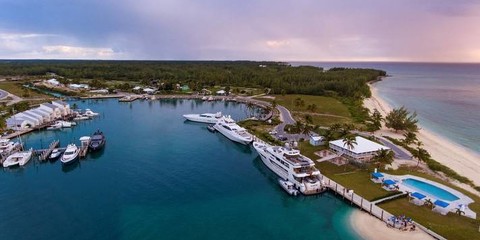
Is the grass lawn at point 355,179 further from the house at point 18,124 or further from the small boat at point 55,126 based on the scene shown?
the house at point 18,124

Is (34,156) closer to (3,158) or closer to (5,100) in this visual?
→ (3,158)

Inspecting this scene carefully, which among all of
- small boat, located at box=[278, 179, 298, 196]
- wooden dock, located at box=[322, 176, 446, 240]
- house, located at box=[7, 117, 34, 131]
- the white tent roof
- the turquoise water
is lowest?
the turquoise water

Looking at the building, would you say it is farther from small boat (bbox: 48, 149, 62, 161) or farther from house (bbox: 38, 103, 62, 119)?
house (bbox: 38, 103, 62, 119)

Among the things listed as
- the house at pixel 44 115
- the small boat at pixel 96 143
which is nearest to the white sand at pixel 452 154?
the small boat at pixel 96 143

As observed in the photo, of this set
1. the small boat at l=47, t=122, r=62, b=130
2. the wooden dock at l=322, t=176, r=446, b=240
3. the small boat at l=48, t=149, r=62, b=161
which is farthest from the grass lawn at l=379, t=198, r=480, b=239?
the small boat at l=47, t=122, r=62, b=130

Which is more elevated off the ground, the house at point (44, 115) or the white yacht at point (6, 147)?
the house at point (44, 115)

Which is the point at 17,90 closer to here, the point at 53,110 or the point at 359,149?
the point at 53,110

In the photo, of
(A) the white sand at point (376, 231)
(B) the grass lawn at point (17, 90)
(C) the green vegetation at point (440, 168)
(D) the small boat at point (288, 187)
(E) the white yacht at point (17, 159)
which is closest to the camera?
(A) the white sand at point (376, 231)
